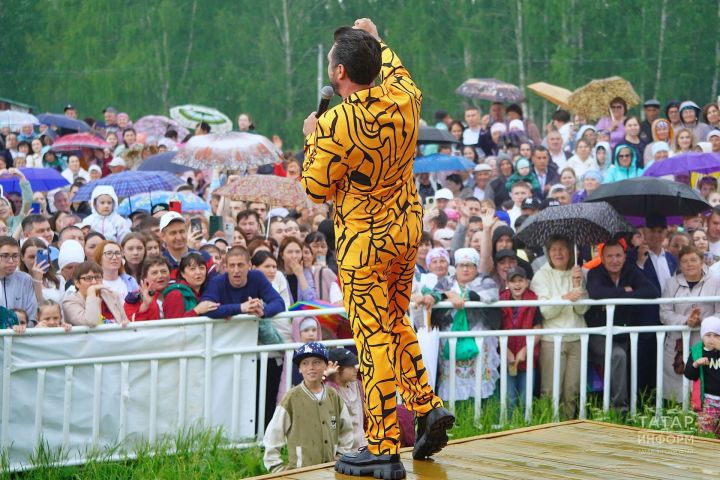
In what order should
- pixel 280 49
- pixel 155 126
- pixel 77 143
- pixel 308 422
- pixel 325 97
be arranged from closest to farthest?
pixel 325 97 → pixel 308 422 → pixel 77 143 → pixel 155 126 → pixel 280 49

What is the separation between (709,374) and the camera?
8211 millimetres

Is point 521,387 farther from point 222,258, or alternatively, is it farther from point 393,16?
point 393,16

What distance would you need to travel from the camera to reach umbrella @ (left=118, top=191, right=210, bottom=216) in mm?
12086

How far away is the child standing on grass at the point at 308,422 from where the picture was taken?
7090mm

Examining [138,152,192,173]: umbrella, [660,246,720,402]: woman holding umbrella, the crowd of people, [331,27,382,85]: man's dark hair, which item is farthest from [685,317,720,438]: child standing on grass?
[138,152,192,173]: umbrella

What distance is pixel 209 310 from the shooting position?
789 cm

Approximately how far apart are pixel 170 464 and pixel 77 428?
65 cm

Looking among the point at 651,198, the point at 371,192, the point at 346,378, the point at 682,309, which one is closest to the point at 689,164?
the point at 651,198

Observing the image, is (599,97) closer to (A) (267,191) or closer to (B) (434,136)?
(B) (434,136)

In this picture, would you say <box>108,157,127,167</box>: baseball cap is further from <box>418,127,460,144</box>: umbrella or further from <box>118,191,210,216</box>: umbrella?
<box>418,127,460,144</box>: umbrella

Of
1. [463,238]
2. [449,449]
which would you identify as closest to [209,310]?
[449,449]

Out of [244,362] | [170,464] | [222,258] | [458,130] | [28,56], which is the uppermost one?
[28,56]

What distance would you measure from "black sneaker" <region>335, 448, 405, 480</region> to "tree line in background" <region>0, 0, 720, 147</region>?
78.0ft

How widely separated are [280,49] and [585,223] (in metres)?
25.1
